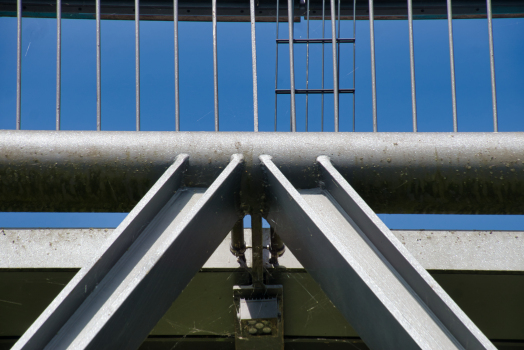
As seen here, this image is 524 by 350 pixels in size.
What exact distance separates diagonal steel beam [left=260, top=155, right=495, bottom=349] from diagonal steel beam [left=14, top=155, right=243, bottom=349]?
41 centimetres

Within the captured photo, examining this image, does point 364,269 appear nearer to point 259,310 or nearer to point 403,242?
point 259,310

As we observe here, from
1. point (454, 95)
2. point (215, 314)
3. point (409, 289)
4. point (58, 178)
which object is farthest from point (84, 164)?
point (215, 314)

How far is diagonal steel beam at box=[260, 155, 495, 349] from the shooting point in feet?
6.16

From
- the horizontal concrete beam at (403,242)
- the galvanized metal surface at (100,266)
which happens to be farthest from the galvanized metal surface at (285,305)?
the galvanized metal surface at (100,266)

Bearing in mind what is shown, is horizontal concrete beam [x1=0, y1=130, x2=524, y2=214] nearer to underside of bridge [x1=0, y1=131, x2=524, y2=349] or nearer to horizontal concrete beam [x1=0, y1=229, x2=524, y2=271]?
underside of bridge [x1=0, y1=131, x2=524, y2=349]

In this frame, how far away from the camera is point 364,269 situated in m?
2.02

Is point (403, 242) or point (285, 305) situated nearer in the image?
point (403, 242)

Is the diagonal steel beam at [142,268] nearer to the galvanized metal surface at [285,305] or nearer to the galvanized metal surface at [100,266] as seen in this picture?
the galvanized metal surface at [100,266]

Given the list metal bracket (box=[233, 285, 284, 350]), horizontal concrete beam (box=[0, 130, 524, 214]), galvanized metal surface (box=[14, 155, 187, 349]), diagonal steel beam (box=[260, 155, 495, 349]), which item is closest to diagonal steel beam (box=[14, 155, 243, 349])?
galvanized metal surface (box=[14, 155, 187, 349])

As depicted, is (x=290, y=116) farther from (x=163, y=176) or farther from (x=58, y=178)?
(x=58, y=178)

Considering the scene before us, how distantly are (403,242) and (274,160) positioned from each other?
4020 millimetres

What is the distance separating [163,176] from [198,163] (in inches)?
9.2

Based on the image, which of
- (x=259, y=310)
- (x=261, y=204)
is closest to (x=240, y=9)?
(x=259, y=310)

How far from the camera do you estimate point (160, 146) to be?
2500 millimetres
